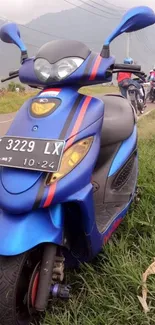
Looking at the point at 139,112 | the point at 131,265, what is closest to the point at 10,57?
the point at 139,112

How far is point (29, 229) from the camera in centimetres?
156

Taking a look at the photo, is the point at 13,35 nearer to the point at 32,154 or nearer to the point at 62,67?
the point at 62,67

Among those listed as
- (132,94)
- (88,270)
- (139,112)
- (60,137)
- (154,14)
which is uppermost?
(154,14)

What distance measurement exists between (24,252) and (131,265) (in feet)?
1.94

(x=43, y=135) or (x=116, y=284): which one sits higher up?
(x=43, y=135)

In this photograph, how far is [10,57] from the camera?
117 metres

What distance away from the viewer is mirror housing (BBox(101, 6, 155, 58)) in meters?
1.94

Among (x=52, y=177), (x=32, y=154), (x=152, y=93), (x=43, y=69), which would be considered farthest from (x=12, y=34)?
(x=152, y=93)

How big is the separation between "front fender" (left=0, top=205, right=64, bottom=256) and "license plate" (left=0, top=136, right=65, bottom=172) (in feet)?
0.62

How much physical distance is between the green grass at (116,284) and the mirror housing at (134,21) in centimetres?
104

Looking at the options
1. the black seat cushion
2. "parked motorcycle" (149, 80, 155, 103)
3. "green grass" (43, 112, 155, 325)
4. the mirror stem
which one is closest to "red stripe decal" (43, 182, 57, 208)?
"green grass" (43, 112, 155, 325)

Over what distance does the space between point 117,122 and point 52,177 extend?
3.30 feet

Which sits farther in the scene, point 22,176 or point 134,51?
point 134,51

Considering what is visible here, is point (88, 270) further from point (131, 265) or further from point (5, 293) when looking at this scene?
point (5, 293)
